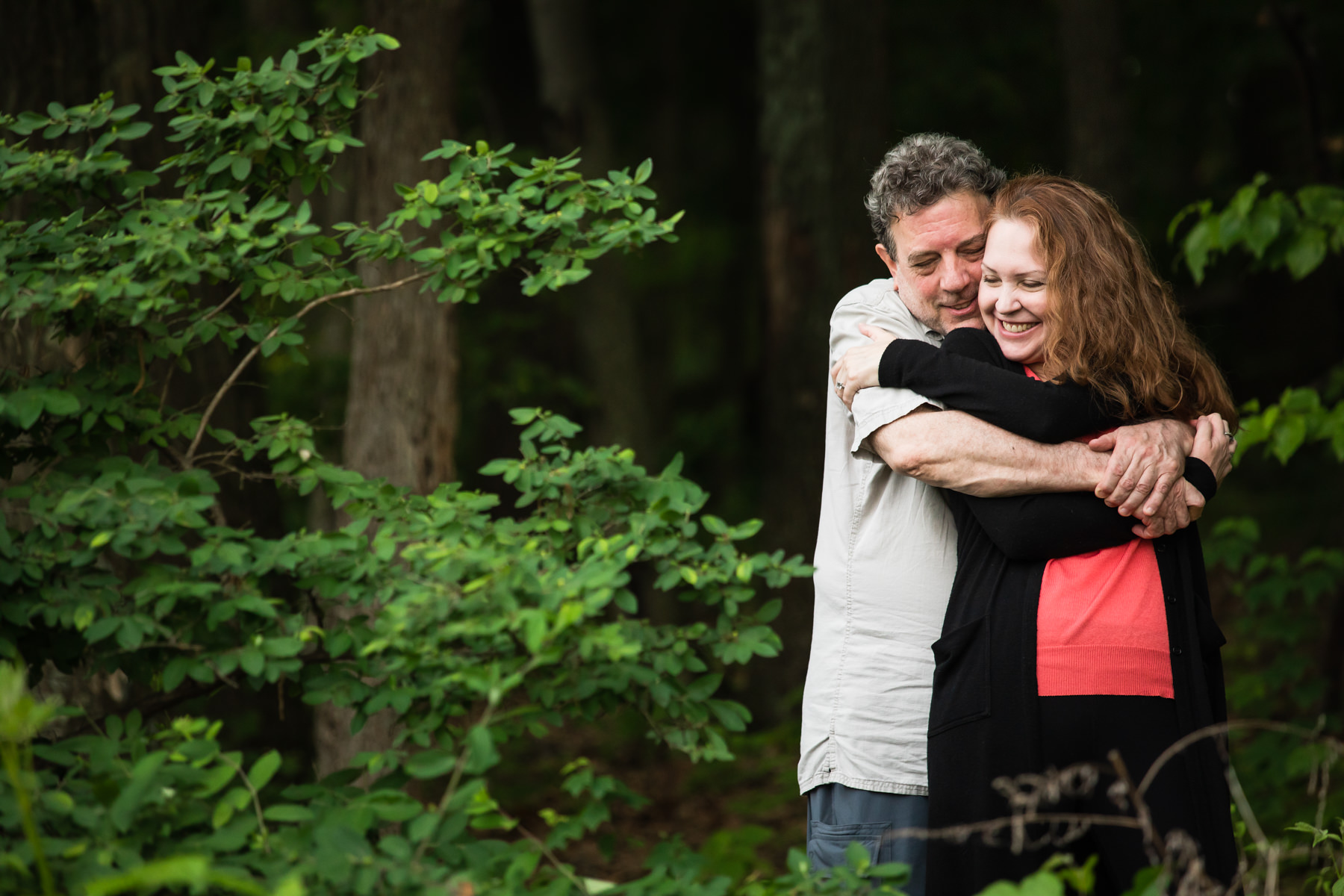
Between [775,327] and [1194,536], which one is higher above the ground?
[775,327]

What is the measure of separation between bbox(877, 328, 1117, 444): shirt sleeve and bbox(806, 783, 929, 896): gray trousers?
87 cm

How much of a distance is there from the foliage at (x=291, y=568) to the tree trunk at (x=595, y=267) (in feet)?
16.8

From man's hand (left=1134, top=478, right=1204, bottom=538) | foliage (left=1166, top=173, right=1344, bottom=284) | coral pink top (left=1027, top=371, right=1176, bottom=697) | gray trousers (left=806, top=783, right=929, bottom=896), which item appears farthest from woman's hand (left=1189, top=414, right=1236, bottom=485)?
foliage (left=1166, top=173, right=1344, bottom=284)

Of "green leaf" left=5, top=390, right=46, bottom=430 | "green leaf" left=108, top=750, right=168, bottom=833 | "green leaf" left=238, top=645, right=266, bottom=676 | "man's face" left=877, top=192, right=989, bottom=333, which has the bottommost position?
"green leaf" left=108, top=750, right=168, bottom=833

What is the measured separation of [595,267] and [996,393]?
241 inches

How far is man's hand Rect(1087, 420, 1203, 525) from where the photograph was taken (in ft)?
7.59

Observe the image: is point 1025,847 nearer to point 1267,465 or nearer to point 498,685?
point 498,685

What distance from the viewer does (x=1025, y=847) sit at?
226cm

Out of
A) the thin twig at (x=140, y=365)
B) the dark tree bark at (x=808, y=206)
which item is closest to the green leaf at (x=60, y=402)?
the thin twig at (x=140, y=365)

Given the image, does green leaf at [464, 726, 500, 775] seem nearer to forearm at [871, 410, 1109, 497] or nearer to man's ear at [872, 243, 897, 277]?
forearm at [871, 410, 1109, 497]

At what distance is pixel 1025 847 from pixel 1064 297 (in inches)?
45.7

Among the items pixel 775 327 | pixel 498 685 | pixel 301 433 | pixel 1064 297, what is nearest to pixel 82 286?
pixel 301 433

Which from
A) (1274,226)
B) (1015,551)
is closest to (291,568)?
(1015,551)

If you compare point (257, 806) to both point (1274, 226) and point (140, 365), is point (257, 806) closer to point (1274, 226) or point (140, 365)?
point (140, 365)
